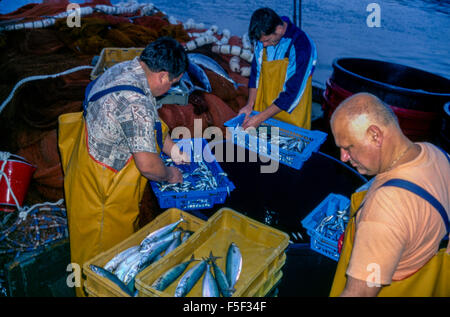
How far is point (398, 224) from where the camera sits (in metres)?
1.63

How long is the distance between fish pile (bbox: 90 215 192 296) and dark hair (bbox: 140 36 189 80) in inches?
48.1

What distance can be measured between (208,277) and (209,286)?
2.6 inches

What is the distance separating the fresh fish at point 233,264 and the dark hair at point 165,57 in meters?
1.46

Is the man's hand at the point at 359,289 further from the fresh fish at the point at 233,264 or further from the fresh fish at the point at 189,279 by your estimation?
the fresh fish at the point at 189,279

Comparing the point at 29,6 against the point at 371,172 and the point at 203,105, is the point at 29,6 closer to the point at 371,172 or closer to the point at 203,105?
the point at 203,105

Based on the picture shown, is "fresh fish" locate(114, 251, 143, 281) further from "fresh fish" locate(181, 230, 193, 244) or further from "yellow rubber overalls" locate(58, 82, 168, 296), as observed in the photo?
"yellow rubber overalls" locate(58, 82, 168, 296)

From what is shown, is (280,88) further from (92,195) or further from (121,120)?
(92,195)

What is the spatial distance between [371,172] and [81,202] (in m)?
2.43

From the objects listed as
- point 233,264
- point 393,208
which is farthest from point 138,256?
point 393,208

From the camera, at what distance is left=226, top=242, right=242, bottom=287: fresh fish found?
2.37 meters

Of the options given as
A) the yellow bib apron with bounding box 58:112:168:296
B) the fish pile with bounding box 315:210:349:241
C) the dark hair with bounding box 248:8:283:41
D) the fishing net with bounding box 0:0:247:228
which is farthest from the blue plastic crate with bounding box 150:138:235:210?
the dark hair with bounding box 248:8:283:41

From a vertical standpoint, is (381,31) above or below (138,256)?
above

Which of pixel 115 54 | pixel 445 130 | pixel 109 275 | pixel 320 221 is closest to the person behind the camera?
pixel 109 275
